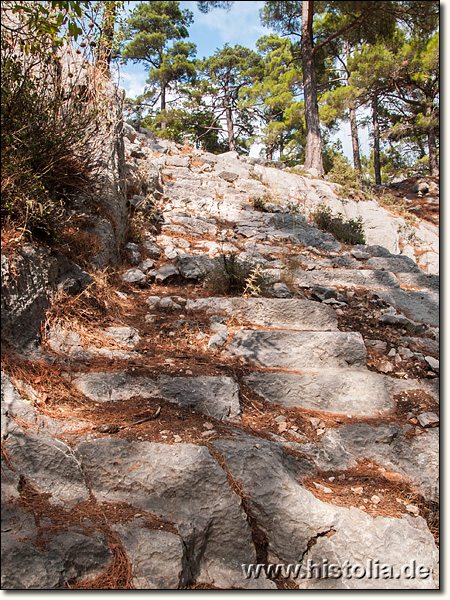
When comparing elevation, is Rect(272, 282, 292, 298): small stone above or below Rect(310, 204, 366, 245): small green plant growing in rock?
below

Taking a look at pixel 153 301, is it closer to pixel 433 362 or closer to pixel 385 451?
pixel 385 451

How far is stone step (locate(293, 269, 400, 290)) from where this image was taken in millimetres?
5344

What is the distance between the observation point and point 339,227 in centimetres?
777

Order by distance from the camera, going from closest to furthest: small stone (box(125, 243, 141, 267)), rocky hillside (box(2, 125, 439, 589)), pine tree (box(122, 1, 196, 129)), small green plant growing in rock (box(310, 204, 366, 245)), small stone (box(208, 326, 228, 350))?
rocky hillside (box(2, 125, 439, 589)), small stone (box(208, 326, 228, 350)), small stone (box(125, 243, 141, 267)), small green plant growing in rock (box(310, 204, 366, 245)), pine tree (box(122, 1, 196, 129))

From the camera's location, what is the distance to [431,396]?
10.7 feet

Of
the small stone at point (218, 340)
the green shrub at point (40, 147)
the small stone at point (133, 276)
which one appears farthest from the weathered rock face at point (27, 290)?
the small stone at point (218, 340)

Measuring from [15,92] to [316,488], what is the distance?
148 inches

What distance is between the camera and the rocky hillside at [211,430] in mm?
2004

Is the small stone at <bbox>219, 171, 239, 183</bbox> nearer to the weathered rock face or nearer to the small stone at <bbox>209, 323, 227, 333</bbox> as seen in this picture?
the small stone at <bbox>209, 323, 227, 333</bbox>

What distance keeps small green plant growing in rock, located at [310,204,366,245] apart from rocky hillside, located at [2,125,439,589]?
2.79 metres

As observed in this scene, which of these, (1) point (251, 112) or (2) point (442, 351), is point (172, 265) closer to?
(2) point (442, 351)

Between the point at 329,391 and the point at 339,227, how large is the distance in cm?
526

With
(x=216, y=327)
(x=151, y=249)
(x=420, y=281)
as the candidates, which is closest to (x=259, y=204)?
(x=151, y=249)

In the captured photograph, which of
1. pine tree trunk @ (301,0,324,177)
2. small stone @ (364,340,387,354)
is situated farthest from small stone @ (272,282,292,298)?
pine tree trunk @ (301,0,324,177)
